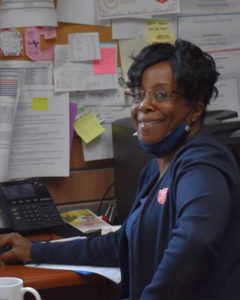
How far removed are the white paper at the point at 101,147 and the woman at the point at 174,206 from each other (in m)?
0.57

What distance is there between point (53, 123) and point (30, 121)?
8 cm

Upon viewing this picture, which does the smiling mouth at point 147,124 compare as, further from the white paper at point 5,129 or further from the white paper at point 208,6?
the white paper at point 208,6

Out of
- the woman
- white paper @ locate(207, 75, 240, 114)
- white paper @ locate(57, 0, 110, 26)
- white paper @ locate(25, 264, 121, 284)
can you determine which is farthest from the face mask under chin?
white paper @ locate(207, 75, 240, 114)

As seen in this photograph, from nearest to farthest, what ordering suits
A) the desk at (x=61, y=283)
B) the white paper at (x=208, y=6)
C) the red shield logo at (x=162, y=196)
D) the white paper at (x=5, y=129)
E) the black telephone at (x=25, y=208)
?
the red shield logo at (x=162, y=196), the desk at (x=61, y=283), the black telephone at (x=25, y=208), the white paper at (x=5, y=129), the white paper at (x=208, y=6)

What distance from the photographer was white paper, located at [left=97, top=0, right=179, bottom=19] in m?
2.31

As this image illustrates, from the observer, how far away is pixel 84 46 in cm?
230

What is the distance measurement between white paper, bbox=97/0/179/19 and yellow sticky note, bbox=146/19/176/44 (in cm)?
4

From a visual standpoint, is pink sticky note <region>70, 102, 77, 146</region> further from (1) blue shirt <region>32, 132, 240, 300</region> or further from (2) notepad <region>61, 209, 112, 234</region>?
(1) blue shirt <region>32, 132, 240, 300</region>

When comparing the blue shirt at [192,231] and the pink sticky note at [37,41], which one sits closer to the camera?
the blue shirt at [192,231]

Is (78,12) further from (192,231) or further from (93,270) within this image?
(192,231)

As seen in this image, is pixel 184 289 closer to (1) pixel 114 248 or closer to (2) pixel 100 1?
(1) pixel 114 248

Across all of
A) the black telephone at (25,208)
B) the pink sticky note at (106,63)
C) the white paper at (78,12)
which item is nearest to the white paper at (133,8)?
the white paper at (78,12)

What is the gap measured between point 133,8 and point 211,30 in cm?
33

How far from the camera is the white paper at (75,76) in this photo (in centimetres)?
228
